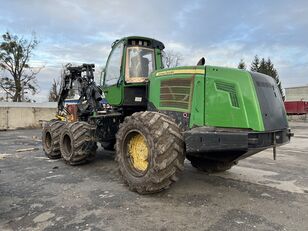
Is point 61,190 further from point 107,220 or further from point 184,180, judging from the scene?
point 184,180

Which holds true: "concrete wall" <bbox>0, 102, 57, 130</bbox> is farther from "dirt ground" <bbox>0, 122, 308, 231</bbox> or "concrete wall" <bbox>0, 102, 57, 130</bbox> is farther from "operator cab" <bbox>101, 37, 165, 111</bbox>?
"operator cab" <bbox>101, 37, 165, 111</bbox>

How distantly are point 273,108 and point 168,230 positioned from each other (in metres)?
2.69

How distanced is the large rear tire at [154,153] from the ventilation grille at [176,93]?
19.1 inches

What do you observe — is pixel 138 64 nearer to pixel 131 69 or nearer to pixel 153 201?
pixel 131 69

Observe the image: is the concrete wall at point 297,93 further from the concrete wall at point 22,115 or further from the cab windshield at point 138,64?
the cab windshield at point 138,64

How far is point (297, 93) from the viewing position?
5872cm

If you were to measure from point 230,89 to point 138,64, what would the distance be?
2777mm

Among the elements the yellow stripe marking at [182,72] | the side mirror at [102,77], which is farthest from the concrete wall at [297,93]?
the yellow stripe marking at [182,72]

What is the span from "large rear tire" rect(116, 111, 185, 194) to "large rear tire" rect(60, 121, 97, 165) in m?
2.38

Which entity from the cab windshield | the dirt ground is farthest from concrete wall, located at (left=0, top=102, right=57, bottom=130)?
the cab windshield

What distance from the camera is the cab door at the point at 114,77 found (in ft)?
24.8

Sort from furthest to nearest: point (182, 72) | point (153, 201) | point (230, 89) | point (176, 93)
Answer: point (176, 93) → point (182, 72) → point (153, 201) → point (230, 89)

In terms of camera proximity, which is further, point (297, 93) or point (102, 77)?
point (297, 93)

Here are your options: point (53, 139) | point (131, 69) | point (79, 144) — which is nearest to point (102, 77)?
point (131, 69)
